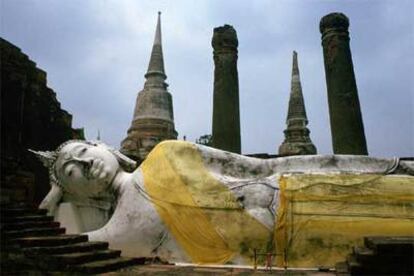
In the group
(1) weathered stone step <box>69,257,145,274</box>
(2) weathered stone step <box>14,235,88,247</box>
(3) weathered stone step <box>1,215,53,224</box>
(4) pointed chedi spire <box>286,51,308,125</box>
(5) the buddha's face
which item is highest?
(4) pointed chedi spire <box>286,51,308,125</box>

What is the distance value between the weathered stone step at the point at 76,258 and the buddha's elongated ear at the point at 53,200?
1727 mm

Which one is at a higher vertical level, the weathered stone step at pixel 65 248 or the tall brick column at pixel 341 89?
the tall brick column at pixel 341 89

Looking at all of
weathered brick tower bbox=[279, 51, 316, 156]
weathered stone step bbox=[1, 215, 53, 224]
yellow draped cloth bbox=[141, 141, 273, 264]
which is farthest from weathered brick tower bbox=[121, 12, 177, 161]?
yellow draped cloth bbox=[141, 141, 273, 264]

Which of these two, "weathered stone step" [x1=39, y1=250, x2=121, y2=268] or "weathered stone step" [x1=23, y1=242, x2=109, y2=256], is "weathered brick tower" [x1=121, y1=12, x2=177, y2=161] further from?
"weathered stone step" [x1=39, y1=250, x2=121, y2=268]

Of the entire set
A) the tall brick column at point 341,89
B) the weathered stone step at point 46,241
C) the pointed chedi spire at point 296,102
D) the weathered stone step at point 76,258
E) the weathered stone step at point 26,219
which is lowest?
the weathered stone step at point 76,258

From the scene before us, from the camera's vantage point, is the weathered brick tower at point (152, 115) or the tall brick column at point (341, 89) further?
the weathered brick tower at point (152, 115)

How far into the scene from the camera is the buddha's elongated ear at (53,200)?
255 inches

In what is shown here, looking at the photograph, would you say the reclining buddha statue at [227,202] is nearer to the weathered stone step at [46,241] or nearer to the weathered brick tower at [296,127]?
the weathered stone step at [46,241]

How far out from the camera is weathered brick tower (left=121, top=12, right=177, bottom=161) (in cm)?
1539

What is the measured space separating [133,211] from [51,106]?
14.9 feet

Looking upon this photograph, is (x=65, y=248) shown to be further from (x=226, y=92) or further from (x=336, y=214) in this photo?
(x=226, y=92)

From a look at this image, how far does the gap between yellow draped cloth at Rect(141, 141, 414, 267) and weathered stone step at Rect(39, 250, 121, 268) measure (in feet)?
3.20

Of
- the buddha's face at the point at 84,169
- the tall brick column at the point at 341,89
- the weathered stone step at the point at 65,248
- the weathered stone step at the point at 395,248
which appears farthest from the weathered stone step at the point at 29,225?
the tall brick column at the point at 341,89

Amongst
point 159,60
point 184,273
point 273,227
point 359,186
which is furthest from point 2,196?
point 159,60
